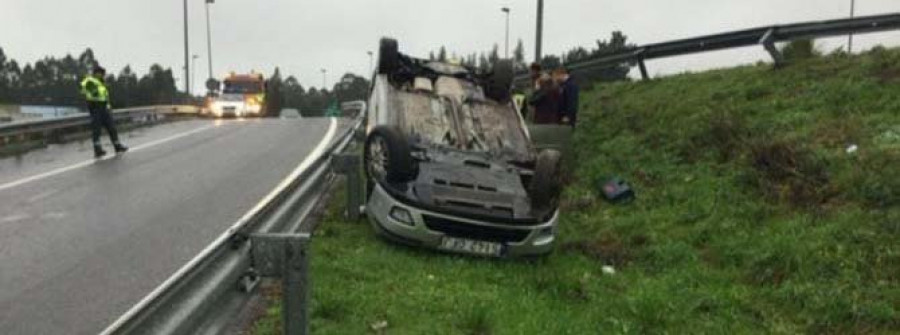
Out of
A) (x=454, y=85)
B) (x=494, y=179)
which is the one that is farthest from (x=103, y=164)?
(x=494, y=179)

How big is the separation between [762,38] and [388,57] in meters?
6.30

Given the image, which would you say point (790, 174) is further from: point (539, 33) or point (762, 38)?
point (539, 33)

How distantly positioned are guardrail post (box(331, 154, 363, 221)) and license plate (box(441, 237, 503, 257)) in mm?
1517

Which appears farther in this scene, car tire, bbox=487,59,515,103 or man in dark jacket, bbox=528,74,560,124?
man in dark jacket, bbox=528,74,560,124

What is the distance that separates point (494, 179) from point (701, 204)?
7.25ft

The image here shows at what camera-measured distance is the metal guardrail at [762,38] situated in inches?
545

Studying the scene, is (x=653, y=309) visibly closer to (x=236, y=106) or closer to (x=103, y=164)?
(x=103, y=164)

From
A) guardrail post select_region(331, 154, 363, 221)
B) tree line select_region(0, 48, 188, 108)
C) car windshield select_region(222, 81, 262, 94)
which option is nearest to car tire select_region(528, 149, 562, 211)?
guardrail post select_region(331, 154, 363, 221)

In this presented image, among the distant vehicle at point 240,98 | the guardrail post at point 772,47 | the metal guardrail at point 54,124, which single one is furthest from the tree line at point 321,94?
the guardrail post at point 772,47

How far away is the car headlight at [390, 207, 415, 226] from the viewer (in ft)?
29.0

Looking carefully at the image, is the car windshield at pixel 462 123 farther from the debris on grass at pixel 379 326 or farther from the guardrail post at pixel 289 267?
the guardrail post at pixel 289 267

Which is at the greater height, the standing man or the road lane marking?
the standing man

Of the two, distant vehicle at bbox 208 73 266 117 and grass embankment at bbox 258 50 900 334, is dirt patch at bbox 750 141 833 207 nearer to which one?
grass embankment at bbox 258 50 900 334

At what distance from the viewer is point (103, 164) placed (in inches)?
578
